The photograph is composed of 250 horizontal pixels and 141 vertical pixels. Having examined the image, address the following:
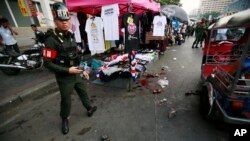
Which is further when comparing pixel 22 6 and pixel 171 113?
pixel 22 6

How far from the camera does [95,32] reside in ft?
16.8

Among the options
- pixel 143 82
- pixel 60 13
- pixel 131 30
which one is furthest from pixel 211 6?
pixel 60 13

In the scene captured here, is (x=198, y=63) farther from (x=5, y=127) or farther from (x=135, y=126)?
(x=5, y=127)

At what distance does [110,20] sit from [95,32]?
0.84 metres

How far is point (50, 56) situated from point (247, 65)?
3.47 metres

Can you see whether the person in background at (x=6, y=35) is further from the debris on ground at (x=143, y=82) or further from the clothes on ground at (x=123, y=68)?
the debris on ground at (x=143, y=82)

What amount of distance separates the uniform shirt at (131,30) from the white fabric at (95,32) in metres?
1.21

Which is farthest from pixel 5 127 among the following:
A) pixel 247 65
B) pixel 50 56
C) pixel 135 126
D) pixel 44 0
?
pixel 44 0

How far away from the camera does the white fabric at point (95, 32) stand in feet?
16.3

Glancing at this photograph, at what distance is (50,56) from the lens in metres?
2.36

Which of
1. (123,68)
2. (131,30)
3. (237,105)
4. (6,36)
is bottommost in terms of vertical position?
(123,68)

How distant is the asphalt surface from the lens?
8.96 ft

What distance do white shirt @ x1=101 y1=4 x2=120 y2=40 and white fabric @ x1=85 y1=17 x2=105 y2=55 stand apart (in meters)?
0.34

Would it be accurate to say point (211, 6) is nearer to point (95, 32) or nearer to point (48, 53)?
point (95, 32)
